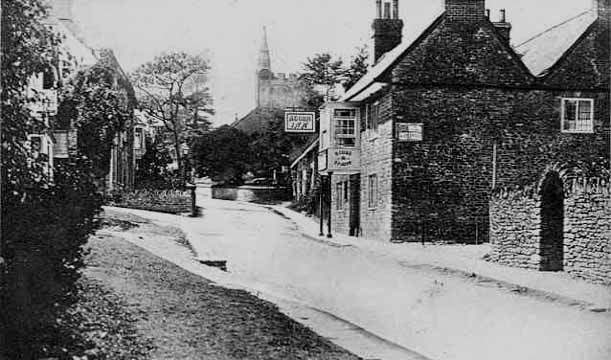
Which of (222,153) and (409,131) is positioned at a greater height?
(409,131)

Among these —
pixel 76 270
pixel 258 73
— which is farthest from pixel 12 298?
pixel 258 73

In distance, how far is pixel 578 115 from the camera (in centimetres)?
937

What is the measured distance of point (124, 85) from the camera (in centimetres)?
811

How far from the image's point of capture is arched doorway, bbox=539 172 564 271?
45.1ft

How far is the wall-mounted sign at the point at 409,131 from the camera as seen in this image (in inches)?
584

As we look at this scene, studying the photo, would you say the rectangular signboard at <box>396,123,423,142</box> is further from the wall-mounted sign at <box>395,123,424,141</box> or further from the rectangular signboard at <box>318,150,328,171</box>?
the rectangular signboard at <box>318,150,328,171</box>

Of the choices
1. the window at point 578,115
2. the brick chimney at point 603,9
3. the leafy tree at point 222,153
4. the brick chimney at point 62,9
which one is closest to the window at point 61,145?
the brick chimney at point 62,9

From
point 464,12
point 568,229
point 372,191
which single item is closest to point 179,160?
point 568,229

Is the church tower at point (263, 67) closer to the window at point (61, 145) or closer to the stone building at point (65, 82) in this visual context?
the stone building at point (65, 82)

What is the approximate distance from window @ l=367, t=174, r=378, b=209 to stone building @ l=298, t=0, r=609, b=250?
0.17ft

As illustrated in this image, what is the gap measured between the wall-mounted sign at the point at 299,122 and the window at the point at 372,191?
8.77 meters

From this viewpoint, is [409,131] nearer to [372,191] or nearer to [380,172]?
[380,172]

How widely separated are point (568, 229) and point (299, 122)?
18.6ft

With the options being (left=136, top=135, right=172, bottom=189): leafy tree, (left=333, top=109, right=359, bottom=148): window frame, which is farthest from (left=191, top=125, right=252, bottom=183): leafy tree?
(left=333, top=109, right=359, bottom=148): window frame
